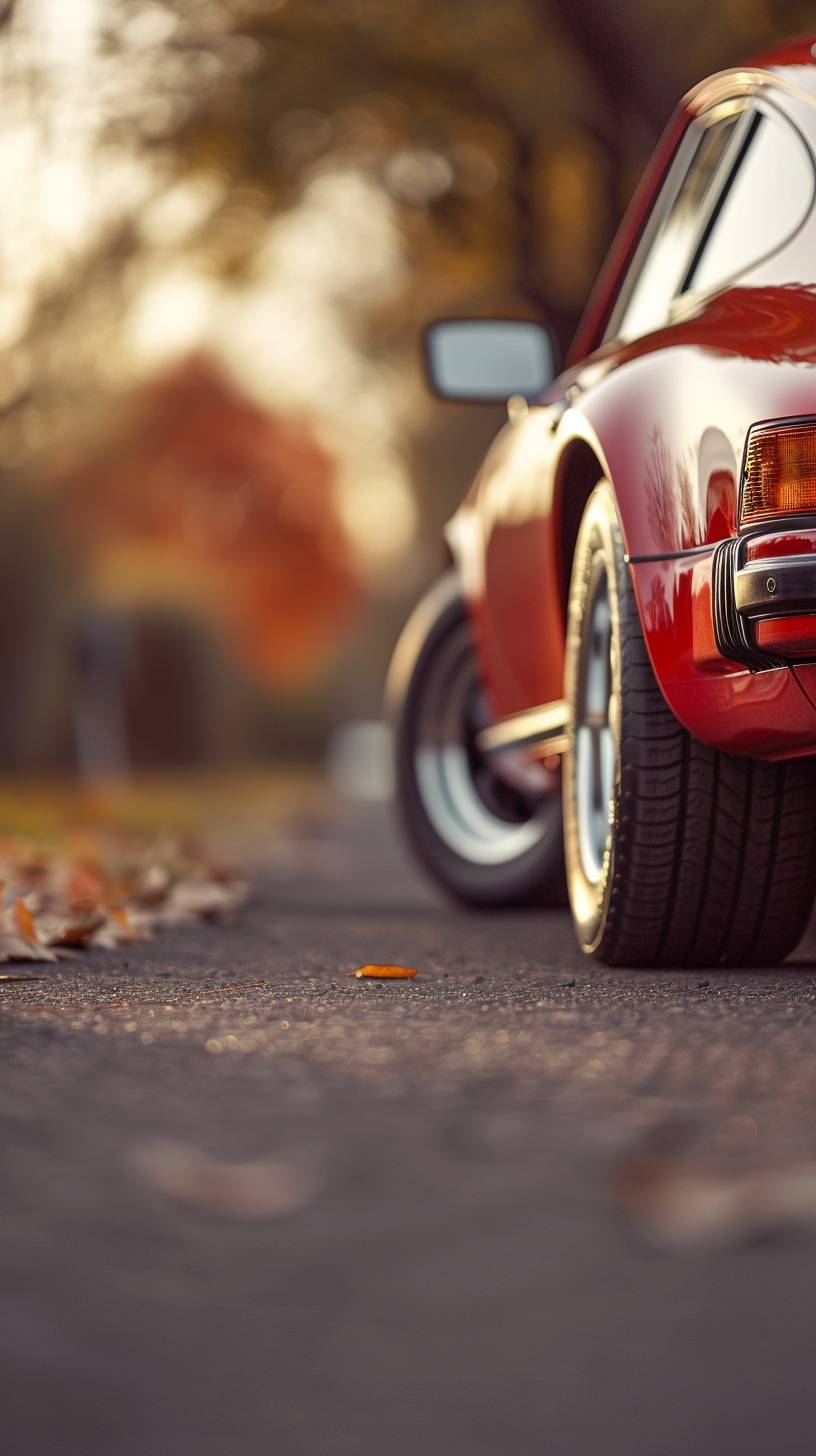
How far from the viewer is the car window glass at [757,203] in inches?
153

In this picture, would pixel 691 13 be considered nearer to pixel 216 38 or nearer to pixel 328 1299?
pixel 216 38

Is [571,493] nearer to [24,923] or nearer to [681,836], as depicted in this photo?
[681,836]

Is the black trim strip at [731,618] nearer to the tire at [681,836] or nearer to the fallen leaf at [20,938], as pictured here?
the tire at [681,836]

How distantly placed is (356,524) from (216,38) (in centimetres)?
3527

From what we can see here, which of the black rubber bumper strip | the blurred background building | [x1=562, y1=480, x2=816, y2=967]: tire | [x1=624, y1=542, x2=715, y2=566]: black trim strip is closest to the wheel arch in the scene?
[x1=562, y1=480, x2=816, y2=967]: tire

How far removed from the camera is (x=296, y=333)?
28.9m

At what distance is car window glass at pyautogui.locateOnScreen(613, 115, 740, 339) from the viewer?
14.8 ft

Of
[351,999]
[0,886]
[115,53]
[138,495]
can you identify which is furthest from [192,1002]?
[138,495]

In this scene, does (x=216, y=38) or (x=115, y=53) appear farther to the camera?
(x=216, y=38)

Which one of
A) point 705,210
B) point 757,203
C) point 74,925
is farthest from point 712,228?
point 74,925

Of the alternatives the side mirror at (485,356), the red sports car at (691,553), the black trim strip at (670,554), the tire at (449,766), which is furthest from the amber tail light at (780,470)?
the tire at (449,766)

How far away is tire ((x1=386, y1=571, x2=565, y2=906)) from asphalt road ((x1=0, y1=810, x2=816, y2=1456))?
2905 millimetres

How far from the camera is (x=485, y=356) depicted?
223 inches

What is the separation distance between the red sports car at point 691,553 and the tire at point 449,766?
1248 millimetres
